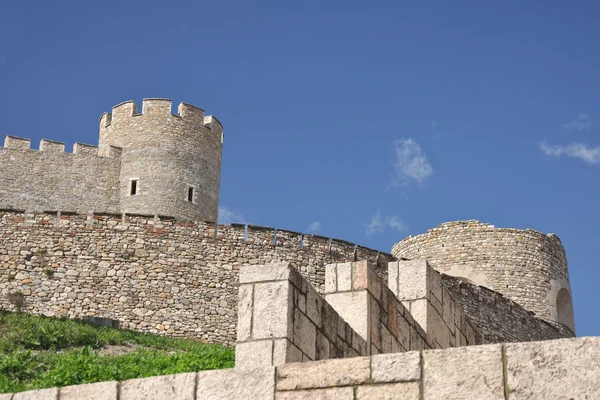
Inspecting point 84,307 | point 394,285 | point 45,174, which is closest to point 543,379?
point 394,285

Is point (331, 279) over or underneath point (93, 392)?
over

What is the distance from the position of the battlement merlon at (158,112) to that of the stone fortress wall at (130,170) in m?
0.03

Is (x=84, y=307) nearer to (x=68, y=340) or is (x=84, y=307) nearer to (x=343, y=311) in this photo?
(x=68, y=340)

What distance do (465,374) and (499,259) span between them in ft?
77.2

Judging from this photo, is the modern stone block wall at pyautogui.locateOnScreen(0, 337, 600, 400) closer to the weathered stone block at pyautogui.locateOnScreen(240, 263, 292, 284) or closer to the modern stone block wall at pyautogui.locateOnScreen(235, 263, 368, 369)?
the modern stone block wall at pyautogui.locateOnScreen(235, 263, 368, 369)

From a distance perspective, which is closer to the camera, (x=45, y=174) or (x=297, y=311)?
(x=297, y=311)

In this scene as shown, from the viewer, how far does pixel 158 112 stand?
98.8ft

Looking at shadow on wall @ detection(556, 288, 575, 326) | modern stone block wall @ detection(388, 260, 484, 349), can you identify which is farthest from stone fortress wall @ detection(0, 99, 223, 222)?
modern stone block wall @ detection(388, 260, 484, 349)

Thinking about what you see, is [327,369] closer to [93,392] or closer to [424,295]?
[93,392]

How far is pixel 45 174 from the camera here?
29.3m

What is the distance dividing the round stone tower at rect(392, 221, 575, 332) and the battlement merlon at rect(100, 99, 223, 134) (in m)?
6.67

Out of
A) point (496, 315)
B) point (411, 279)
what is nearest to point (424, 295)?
point (411, 279)

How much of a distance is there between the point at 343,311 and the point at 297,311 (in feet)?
3.98

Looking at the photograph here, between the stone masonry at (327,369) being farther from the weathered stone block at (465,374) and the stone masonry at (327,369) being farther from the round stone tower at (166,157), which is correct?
the round stone tower at (166,157)
